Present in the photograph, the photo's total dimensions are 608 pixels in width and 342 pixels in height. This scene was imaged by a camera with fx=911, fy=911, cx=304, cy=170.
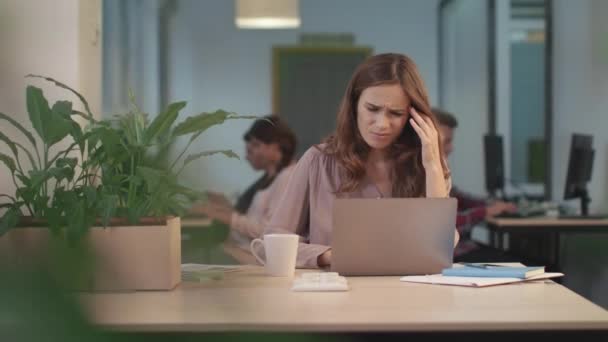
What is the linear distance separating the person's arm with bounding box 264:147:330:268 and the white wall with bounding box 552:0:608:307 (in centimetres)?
307

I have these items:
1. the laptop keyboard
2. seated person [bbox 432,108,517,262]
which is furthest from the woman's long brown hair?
seated person [bbox 432,108,517,262]

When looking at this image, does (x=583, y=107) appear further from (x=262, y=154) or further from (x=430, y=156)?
(x=430, y=156)

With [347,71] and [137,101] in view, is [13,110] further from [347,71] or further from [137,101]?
[347,71]

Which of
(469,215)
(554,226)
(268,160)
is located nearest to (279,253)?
(268,160)

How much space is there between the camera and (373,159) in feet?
9.00

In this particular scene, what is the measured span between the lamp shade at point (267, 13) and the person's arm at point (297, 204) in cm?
464

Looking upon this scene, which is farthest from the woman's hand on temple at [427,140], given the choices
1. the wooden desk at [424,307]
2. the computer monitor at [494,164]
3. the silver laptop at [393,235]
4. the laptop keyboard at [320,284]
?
the computer monitor at [494,164]

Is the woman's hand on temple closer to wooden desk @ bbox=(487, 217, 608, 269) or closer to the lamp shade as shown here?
wooden desk @ bbox=(487, 217, 608, 269)

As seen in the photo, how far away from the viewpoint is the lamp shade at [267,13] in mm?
7242

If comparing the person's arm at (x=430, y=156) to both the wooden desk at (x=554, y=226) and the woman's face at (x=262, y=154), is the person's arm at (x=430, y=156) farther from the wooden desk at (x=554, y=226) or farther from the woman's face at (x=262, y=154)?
the wooden desk at (x=554, y=226)

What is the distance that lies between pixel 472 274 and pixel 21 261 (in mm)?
1795

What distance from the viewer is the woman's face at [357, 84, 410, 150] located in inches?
104

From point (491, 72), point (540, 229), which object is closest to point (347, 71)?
point (491, 72)

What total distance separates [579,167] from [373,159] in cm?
331
